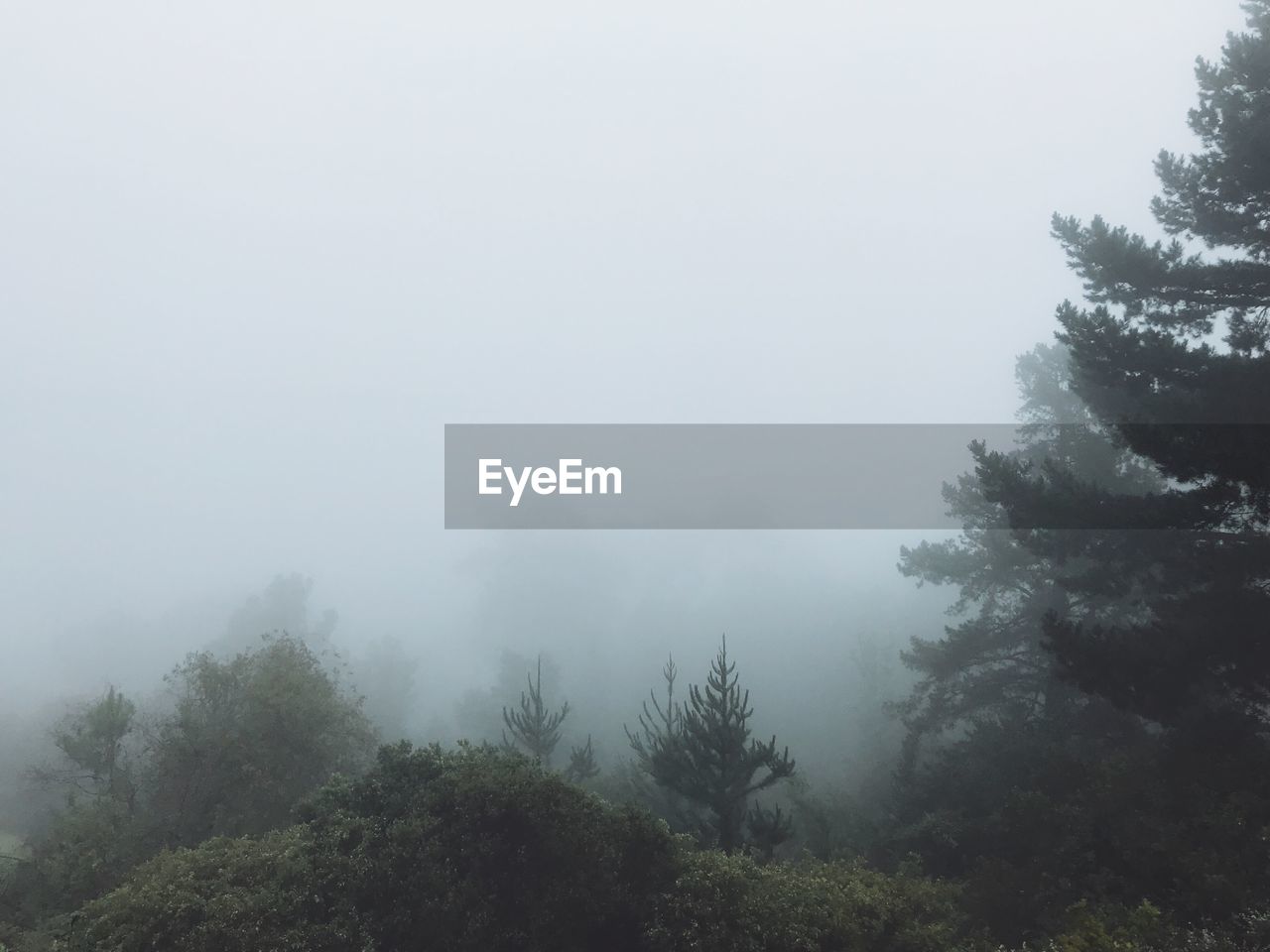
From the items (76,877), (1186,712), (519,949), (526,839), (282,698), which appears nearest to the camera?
(519,949)

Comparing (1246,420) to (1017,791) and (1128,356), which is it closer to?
(1128,356)

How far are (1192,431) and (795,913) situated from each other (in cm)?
1146

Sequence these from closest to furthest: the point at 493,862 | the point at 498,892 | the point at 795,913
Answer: the point at 795,913 → the point at 498,892 → the point at 493,862

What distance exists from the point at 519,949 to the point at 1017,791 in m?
12.7

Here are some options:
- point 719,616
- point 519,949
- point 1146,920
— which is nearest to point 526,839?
point 519,949

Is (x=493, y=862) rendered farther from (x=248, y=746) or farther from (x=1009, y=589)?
(x=1009, y=589)

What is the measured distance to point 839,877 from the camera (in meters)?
13.0

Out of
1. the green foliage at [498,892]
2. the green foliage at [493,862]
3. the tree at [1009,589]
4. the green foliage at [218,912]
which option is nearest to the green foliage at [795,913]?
the green foliage at [498,892]

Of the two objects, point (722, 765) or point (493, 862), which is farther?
point (722, 765)

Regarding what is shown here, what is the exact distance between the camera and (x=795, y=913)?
36.8ft

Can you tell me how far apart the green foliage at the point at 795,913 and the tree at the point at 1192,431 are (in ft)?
19.6

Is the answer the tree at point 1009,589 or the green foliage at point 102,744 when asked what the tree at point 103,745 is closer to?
the green foliage at point 102,744

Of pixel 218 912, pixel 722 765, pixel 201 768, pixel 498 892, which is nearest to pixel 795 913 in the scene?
pixel 498 892

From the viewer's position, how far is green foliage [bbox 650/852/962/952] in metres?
10.8
